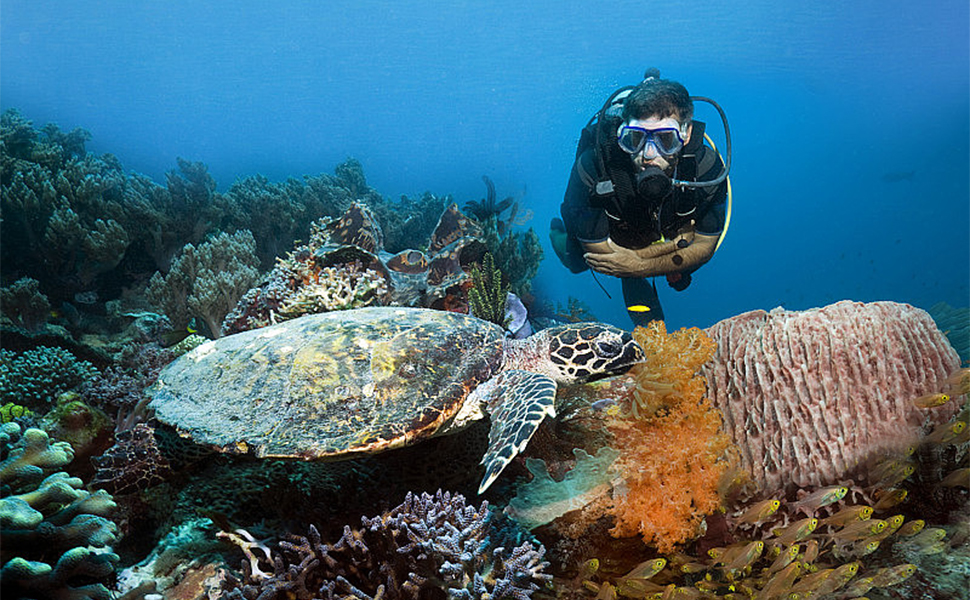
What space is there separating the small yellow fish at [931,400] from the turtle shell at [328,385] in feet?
6.87

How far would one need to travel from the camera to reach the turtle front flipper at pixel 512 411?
5.44ft

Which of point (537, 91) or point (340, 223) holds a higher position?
point (537, 91)

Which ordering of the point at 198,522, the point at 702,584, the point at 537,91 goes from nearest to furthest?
the point at 702,584, the point at 198,522, the point at 537,91

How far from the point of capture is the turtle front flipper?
1657mm

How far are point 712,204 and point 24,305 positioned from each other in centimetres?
861

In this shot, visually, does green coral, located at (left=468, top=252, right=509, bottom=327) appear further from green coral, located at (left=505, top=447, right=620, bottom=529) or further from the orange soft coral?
green coral, located at (left=505, top=447, right=620, bottom=529)

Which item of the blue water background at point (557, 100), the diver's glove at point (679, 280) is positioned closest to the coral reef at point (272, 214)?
the diver's glove at point (679, 280)

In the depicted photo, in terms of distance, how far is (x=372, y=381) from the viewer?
7.08 ft

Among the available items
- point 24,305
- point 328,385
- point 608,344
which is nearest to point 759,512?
point 608,344

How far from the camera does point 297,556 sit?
1.84m

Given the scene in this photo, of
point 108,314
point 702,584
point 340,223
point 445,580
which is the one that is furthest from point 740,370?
point 108,314

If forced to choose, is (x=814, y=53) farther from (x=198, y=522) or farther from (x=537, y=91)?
(x=198, y=522)

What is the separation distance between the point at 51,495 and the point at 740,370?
336 cm

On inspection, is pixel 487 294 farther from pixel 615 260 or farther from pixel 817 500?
pixel 817 500
